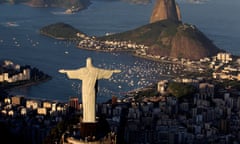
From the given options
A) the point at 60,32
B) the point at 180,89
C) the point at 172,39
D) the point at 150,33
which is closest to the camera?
the point at 180,89

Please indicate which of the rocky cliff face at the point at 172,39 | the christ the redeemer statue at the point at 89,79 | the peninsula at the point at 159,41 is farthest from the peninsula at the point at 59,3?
the christ the redeemer statue at the point at 89,79

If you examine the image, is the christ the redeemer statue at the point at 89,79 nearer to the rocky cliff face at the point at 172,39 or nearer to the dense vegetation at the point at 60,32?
the rocky cliff face at the point at 172,39

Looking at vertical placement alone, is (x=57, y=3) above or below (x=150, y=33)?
above

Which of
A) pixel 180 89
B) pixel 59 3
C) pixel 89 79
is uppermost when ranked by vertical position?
pixel 59 3

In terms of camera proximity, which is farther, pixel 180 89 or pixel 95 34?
pixel 95 34

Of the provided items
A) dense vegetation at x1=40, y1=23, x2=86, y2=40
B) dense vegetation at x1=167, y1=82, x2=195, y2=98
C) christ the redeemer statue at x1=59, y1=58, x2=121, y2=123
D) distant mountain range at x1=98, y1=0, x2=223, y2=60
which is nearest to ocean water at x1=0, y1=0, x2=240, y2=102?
dense vegetation at x1=40, y1=23, x2=86, y2=40

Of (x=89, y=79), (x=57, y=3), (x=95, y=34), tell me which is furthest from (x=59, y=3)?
(x=89, y=79)

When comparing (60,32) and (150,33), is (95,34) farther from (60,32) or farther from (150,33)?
(150,33)
